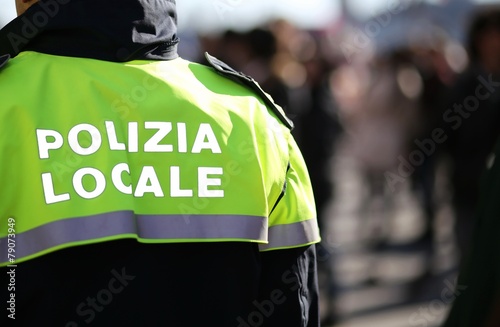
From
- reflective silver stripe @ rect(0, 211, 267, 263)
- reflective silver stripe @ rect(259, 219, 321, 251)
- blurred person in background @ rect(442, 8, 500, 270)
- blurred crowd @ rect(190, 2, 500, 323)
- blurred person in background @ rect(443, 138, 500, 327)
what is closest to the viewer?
reflective silver stripe @ rect(0, 211, 267, 263)

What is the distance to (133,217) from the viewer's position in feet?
7.01

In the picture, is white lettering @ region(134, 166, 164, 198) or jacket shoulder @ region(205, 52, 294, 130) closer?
white lettering @ region(134, 166, 164, 198)

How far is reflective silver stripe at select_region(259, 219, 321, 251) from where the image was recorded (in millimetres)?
2322

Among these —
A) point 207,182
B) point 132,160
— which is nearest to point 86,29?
point 132,160

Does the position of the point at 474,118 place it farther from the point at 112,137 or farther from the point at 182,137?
the point at 112,137

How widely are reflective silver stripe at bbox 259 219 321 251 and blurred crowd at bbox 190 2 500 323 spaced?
13.8 feet

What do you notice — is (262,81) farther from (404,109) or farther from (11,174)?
(11,174)

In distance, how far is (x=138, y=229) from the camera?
2139 millimetres

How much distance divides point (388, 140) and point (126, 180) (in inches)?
262

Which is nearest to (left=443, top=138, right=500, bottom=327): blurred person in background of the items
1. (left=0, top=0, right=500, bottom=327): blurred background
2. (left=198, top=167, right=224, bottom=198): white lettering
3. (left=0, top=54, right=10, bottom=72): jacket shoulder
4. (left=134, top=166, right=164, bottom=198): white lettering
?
(left=198, top=167, right=224, bottom=198): white lettering

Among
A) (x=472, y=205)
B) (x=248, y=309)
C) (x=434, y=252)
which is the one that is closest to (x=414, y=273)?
(x=434, y=252)

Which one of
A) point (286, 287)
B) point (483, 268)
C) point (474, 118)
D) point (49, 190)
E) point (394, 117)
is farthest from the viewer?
point (394, 117)

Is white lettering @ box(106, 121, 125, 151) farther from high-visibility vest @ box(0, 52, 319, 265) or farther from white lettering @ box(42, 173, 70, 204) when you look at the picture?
white lettering @ box(42, 173, 70, 204)

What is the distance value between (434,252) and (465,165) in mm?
2579
